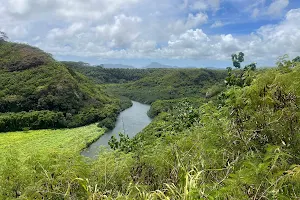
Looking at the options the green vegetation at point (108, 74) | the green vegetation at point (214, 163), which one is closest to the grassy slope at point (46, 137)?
the green vegetation at point (214, 163)

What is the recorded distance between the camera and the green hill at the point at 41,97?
4241 cm

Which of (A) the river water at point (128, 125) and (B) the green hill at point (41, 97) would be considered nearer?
(A) the river water at point (128, 125)

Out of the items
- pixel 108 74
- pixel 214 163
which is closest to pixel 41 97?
pixel 214 163

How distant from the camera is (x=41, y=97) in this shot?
48.9 metres

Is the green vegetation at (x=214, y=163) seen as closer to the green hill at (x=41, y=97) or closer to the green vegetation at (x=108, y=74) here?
the green hill at (x=41, y=97)

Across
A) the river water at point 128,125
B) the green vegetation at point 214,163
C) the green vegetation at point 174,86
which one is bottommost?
the river water at point 128,125

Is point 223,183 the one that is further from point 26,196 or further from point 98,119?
point 98,119

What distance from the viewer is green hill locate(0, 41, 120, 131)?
42406 mm

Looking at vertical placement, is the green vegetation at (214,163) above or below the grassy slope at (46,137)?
above

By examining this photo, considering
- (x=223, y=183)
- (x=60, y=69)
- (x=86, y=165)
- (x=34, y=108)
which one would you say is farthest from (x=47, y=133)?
(x=223, y=183)

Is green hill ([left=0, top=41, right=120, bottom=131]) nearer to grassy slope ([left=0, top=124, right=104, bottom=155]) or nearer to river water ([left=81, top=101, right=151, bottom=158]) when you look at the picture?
river water ([left=81, top=101, right=151, bottom=158])

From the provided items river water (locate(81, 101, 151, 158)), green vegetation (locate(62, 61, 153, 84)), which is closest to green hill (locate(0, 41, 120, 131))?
river water (locate(81, 101, 151, 158))

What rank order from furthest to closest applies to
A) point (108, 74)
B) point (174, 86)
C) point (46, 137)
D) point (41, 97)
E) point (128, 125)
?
point (108, 74) → point (174, 86) → point (41, 97) → point (128, 125) → point (46, 137)

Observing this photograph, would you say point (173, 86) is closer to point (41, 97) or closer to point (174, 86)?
point (174, 86)
